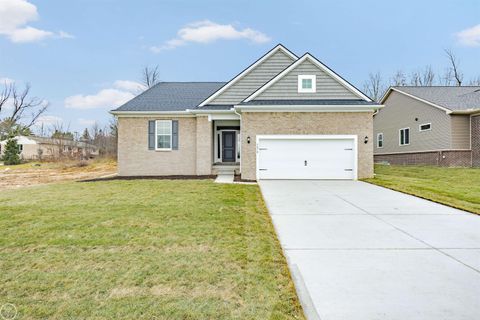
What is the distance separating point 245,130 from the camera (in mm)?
13773

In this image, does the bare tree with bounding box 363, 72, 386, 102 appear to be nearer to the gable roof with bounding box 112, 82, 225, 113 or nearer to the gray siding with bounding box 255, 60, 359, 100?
the gable roof with bounding box 112, 82, 225, 113

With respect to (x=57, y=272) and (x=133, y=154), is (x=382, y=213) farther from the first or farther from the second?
(x=133, y=154)

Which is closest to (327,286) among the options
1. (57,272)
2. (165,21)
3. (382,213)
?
(57,272)

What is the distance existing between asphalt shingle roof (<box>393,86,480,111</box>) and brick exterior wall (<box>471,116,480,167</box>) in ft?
3.05

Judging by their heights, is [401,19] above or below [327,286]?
above

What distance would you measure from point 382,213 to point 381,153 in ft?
71.0

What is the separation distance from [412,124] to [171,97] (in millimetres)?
17674

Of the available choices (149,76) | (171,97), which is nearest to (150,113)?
(171,97)

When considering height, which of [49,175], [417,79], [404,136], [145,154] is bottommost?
[49,175]

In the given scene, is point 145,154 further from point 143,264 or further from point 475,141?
point 475,141

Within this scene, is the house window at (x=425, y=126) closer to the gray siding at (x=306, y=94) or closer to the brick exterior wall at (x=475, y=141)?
the brick exterior wall at (x=475, y=141)

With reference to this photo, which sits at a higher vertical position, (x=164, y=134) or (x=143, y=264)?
(x=164, y=134)

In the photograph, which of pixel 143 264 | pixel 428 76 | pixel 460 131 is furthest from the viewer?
pixel 428 76

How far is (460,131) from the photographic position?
62.8 feet
